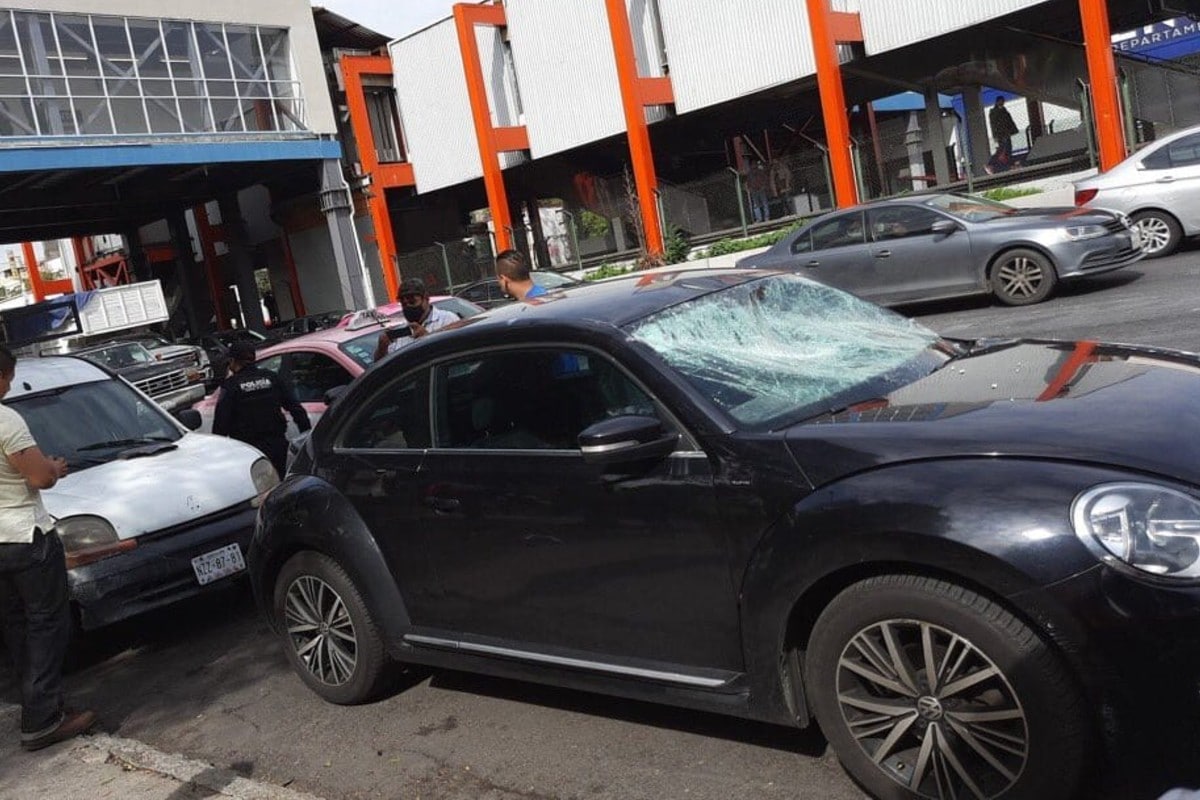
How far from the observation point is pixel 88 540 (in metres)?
5.72

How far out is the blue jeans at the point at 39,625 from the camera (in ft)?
15.5

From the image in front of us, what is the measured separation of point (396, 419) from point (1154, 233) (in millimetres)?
11529

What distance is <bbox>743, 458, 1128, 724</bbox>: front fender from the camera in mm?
2623

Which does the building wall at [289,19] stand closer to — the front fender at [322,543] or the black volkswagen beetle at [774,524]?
the front fender at [322,543]

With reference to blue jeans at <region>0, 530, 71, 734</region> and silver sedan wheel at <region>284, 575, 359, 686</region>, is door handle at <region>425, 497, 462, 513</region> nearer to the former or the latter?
silver sedan wheel at <region>284, 575, 359, 686</region>

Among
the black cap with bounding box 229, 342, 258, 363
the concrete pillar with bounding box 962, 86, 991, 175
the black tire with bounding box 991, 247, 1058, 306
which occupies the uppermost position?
the concrete pillar with bounding box 962, 86, 991, 175

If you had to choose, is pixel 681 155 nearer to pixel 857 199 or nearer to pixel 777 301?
pixel 857 199

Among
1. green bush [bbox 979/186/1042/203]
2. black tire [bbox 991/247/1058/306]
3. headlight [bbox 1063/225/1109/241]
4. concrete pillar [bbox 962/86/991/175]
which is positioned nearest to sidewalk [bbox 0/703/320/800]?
black tire [bbox 991/247/1058/306]

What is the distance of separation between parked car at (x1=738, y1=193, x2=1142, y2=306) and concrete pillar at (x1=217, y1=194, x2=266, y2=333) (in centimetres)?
2292

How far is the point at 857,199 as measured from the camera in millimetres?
21969

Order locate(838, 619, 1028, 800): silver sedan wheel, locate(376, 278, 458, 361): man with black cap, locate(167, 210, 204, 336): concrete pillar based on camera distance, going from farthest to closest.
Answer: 1. locate(167, 210, 204, 336): concrete pillar
2. locate(376, 278, 458, 361): man with black cap
3. locate(838, 619, 1028, 800): silver sedan wheel

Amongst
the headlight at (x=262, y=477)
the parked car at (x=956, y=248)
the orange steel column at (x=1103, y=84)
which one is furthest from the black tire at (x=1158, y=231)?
the headlight at (x=262, y=477)

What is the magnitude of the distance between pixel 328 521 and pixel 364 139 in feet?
93.4

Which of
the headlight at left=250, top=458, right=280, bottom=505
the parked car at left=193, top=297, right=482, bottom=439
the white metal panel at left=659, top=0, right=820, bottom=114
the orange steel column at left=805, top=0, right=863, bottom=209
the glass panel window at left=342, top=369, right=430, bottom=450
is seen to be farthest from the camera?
the white metal panel at left=659, top=0, right=820, bottom=114
